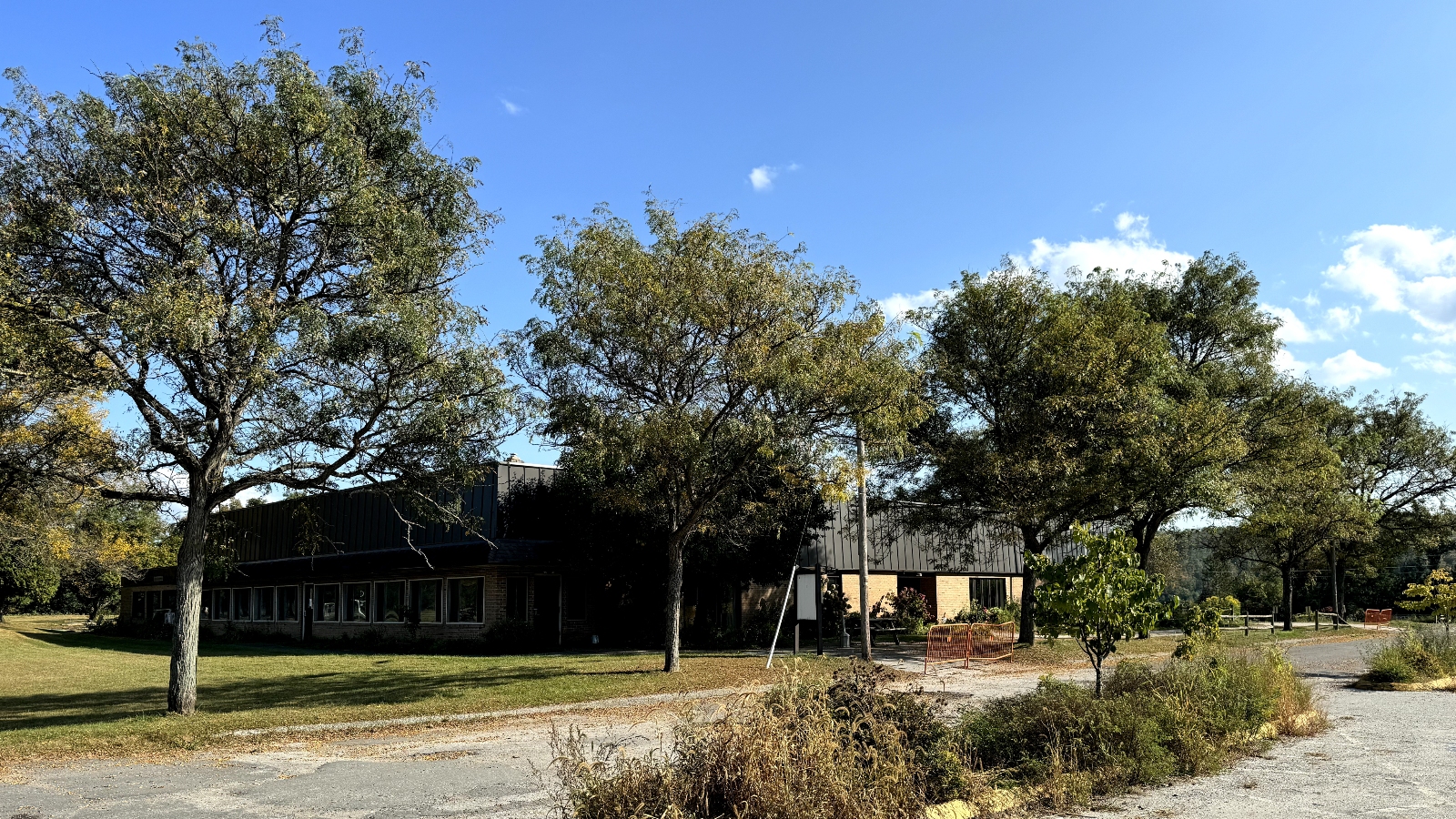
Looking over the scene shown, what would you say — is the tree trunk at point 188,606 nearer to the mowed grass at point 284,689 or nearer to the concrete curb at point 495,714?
the mowed grass at point 284,689

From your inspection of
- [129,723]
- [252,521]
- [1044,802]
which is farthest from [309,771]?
[252,521]

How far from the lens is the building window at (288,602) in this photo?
38.3 metres

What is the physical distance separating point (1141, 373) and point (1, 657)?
110ft

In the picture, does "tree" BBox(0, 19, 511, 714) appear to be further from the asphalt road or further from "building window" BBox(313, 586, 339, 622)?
"building window" BBox(313, 586, 339, 622)

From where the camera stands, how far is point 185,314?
12062mm

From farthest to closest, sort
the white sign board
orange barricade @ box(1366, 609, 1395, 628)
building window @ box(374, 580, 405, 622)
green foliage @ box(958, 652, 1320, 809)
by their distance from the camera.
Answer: orange barricade @ box(1366, 609, 1395, 628) < building window @ box(374, 580, 405, 622) < the white sign board < green foliage @ box(958, 652, 1320, 809)

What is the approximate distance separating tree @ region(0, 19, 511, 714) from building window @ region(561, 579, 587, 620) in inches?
573

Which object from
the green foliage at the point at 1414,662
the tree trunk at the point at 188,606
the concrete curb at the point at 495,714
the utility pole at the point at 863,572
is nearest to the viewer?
the concrete curb at the point at 495,714

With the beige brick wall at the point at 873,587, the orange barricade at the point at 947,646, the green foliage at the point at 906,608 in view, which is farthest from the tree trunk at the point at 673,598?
the green foliage at the point at 906,608

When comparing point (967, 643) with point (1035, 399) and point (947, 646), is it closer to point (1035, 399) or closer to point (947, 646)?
point (947, 646)

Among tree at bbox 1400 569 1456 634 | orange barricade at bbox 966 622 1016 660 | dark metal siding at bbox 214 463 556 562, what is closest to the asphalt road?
tree at bbox 1400 569 1456 634

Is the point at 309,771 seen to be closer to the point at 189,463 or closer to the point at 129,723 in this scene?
the point at 129,723

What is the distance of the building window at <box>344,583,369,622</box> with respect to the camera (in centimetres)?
3397

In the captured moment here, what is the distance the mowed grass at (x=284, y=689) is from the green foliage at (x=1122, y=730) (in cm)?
228
